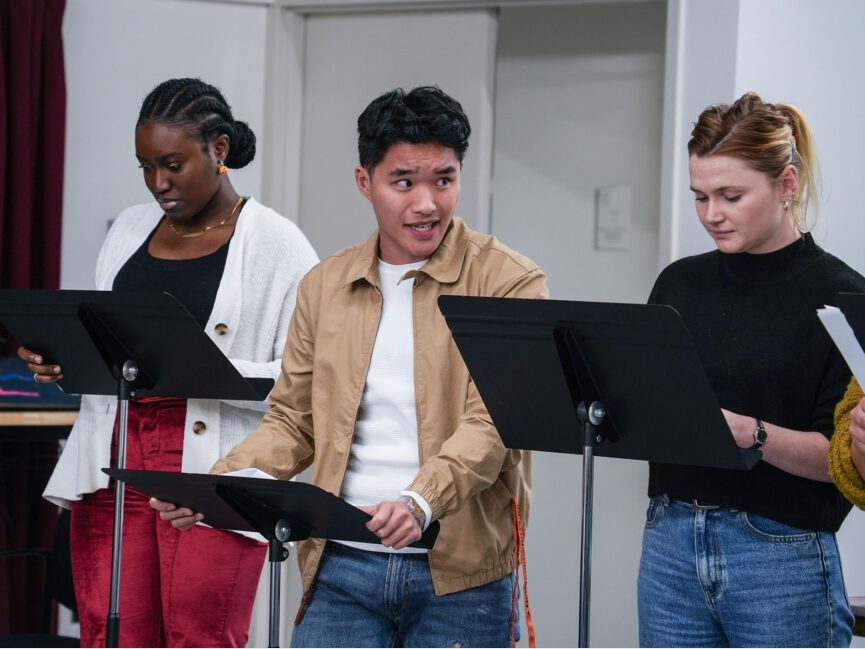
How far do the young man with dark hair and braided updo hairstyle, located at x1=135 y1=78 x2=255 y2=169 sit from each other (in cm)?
65

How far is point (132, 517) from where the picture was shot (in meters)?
2.44

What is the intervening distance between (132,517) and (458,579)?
0.82m

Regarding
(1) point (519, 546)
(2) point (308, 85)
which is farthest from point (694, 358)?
(2) point (308, 85)

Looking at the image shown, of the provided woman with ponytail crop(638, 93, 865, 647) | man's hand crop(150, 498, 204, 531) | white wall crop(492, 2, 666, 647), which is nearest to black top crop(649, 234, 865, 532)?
woman with ponytail crop(638, 93, 865, 647)

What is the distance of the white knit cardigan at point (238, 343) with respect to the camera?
245 centimetres

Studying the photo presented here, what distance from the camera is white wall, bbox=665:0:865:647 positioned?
278 centimetres

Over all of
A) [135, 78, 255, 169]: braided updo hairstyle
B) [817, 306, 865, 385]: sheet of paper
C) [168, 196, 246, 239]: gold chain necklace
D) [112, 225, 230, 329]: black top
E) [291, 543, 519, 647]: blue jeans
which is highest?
[135, 78, 255, 169]: braided updo hairstyle

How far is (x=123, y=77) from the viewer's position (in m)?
3.88

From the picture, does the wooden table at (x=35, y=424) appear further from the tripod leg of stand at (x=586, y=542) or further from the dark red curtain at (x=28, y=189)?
the tripod leg of stand at (x=586, y=542)

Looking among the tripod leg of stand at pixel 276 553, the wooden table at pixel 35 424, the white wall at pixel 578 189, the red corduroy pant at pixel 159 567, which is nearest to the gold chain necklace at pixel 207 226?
the red corduroy pant at pixel 159 567

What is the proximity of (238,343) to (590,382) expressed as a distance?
994 millimetres

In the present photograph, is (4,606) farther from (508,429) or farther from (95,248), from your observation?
(508,429)

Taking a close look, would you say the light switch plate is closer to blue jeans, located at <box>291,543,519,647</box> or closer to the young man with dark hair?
the young man with dark hair

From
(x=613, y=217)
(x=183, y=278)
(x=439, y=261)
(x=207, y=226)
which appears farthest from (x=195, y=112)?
(x=613, y=217)
